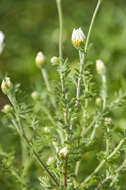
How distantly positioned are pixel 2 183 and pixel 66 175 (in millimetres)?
395

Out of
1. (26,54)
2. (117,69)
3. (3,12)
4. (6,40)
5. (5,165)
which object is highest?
(3,12)

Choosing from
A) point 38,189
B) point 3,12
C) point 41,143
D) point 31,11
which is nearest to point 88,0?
point 31,11

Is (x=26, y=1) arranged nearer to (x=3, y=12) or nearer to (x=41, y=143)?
(x=3, y=12)

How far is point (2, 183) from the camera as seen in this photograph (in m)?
1.12

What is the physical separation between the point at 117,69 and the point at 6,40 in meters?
0.73

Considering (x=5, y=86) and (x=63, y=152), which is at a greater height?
(x=5, y=86)

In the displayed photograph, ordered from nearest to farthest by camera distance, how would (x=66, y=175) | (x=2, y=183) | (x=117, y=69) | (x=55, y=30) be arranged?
(x=66, y=175)
(x=2, y=183)
(x=117, y=69)
(x=55, y=30)

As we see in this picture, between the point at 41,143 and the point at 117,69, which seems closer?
the point at 41,143

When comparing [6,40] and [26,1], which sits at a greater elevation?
[26,1]

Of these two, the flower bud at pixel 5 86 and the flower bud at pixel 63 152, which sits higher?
the flower bud at pixel 5 86

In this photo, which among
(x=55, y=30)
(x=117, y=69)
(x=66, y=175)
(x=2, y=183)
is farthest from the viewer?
(x=55, y=30)

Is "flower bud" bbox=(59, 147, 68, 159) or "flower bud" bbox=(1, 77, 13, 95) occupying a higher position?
"flower bud" bbox=(1, 77, 13, 95)

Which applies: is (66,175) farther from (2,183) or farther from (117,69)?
(117,69)

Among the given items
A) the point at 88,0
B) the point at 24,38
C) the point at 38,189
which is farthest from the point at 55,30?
the point at 38,189
